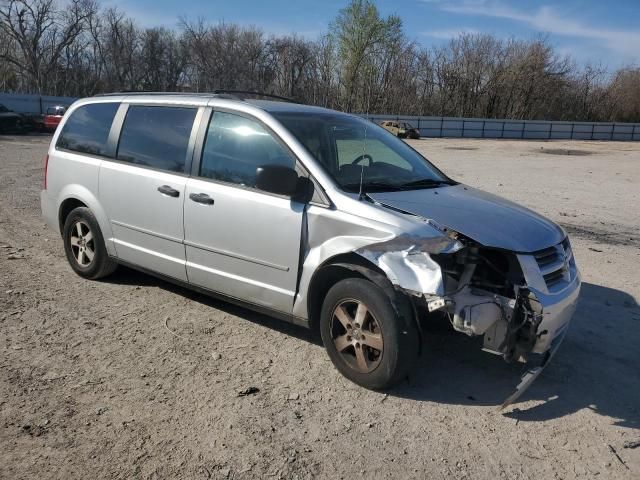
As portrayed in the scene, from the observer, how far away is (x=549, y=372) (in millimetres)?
3963

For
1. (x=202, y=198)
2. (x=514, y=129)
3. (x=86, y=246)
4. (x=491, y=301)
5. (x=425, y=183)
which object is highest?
(x=425, y=183)

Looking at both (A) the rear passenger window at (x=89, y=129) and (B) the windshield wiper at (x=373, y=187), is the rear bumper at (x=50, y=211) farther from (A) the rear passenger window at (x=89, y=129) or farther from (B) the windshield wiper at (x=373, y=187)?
(B) the windshield wiper at (x=373, y=187)

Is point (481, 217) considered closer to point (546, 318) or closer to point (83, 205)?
point (546, 318)

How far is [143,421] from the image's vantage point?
125 inches

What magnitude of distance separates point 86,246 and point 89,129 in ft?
3.77

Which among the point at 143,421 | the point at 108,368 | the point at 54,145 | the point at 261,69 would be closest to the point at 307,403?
the point at 143,421

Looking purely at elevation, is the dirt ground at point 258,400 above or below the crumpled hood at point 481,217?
below

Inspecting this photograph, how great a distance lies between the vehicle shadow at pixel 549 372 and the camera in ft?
11.7

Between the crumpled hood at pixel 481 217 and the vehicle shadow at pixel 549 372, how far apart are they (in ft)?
2.44

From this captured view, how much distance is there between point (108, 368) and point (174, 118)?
2.11 metres

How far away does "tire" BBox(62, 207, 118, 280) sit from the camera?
528cm

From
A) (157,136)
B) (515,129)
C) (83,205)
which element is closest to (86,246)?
(83,205)

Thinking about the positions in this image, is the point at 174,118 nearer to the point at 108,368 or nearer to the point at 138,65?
the point at 108,368

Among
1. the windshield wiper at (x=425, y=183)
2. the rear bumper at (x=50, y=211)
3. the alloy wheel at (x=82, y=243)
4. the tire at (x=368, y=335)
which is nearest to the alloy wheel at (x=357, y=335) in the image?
the tire at (x=368, y=335)
